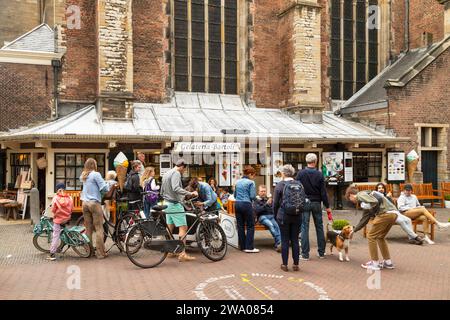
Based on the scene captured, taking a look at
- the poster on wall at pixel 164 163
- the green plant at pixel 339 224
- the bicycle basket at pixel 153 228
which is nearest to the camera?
the bicycle basket at pixel 153 228

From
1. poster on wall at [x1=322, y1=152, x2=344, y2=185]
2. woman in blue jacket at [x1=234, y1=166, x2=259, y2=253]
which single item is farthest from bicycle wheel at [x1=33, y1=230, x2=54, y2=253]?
poster on wall at [x1=322, y1=152, x2=344, y2=185]

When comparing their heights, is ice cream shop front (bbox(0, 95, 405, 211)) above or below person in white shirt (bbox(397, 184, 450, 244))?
above

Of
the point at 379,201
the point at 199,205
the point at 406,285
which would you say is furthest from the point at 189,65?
the point at 406,285

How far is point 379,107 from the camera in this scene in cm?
1819

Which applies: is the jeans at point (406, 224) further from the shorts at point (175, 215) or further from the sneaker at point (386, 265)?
the shorts at point (175, 215)

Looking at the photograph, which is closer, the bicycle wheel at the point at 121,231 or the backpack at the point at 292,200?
the backpack at the point at 292,200

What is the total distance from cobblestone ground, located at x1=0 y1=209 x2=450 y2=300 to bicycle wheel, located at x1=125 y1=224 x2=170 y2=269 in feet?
0.49

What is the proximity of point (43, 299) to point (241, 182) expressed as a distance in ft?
13.7

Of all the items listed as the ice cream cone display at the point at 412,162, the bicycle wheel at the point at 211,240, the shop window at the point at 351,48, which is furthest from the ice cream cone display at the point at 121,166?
the shop window at the point at 351,48

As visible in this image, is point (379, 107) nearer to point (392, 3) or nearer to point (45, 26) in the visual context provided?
A: point (392, 3)

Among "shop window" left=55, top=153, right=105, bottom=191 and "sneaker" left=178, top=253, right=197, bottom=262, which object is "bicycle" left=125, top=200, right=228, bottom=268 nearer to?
"sneaker" left=178, top=253, right=197, bottom=262

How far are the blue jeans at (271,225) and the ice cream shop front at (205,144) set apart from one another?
538 centimetres

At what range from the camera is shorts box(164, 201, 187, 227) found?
827 centimetres

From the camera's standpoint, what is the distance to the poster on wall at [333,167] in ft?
54.5
